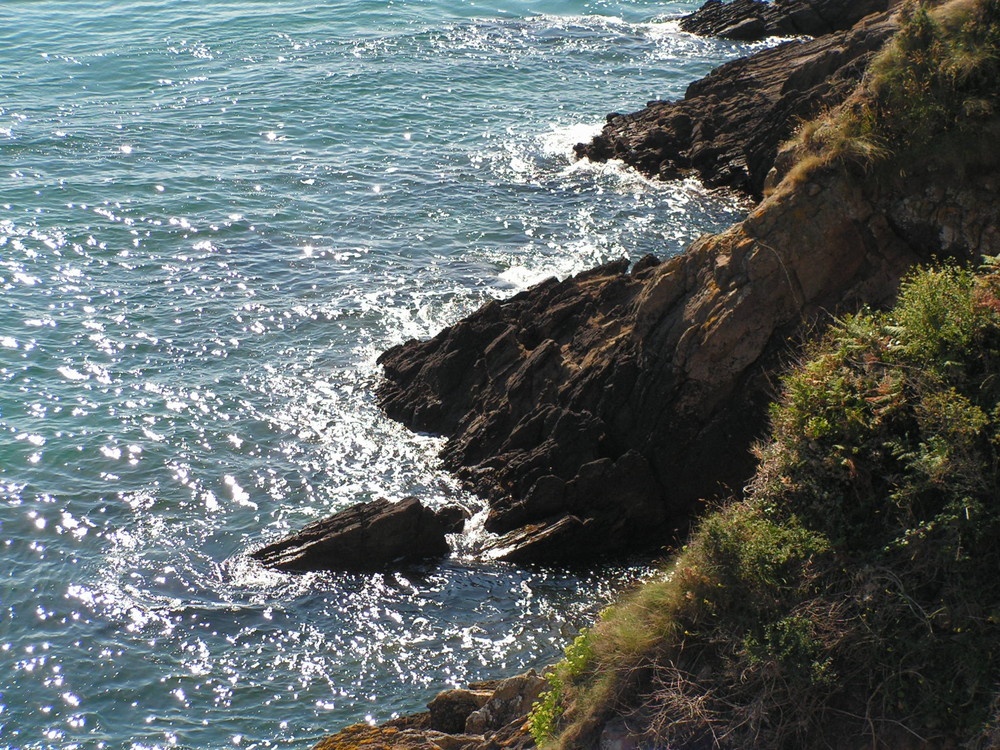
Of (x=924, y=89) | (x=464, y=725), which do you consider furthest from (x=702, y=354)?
(x=464, y=725)

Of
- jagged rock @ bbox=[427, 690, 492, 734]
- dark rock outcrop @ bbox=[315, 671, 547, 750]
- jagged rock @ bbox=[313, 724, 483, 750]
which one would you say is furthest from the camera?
jagged rock @ bbox=[427, 690, 492, 734]

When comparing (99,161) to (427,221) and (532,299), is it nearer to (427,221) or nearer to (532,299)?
(427,221)

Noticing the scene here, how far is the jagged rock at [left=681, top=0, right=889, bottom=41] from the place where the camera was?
44.2 metres

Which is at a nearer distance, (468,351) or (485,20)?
(468,351)

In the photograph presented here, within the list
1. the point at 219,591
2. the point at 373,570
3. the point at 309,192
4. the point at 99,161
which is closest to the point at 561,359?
the point at 373,570

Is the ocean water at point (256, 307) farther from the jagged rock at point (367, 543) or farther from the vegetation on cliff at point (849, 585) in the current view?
the vegetation on cliff at point (849, 585)

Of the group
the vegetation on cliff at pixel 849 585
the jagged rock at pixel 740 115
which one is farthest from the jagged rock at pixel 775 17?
the vegetation on cliff at pixel 849 585

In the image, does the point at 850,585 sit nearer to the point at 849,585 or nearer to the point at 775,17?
the point at 849,585

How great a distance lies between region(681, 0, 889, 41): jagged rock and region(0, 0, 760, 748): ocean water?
1.66m

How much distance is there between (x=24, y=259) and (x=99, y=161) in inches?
293

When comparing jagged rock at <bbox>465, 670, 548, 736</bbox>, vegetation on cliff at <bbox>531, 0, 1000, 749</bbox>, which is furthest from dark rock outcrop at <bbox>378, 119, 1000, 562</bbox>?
vegetation on cliff at <bbox>531, 0, 1000, 749</bbox>

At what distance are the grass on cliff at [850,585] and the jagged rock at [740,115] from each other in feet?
59.8

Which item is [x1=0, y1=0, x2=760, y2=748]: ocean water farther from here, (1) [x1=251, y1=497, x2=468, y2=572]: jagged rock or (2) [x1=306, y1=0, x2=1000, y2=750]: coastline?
(2) [x1=306, y1=0, x2=1000, y2=750]: coastline

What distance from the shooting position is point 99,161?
113 ft
